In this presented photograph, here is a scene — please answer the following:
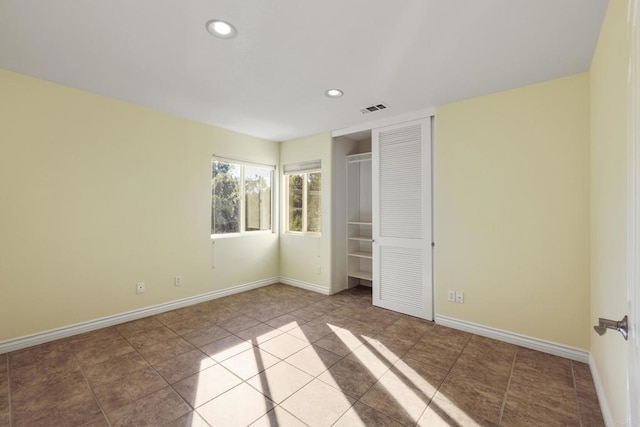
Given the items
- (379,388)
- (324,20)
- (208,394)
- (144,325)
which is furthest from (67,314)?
(324,20)

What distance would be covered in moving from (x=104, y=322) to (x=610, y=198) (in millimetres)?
4384

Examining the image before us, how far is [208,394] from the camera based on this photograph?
1.93 meters

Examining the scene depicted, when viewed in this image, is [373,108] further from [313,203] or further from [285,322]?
[285,322]

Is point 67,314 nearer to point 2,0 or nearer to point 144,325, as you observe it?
point 144,325

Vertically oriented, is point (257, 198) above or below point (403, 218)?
above

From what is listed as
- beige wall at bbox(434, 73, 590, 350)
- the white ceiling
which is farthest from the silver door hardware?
beige wall at bbox(434, 73, 590, 350)

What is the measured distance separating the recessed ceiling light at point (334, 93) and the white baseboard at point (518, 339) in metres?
2.66

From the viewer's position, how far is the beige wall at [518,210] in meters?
2.39

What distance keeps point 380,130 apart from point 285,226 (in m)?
2.28

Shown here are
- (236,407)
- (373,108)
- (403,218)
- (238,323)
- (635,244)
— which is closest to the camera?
(635,244)

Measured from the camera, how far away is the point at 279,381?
2082 mm

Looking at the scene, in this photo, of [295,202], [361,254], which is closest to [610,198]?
[361,254]

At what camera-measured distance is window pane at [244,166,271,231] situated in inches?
176

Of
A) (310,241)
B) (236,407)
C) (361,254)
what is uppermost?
(310,241)
